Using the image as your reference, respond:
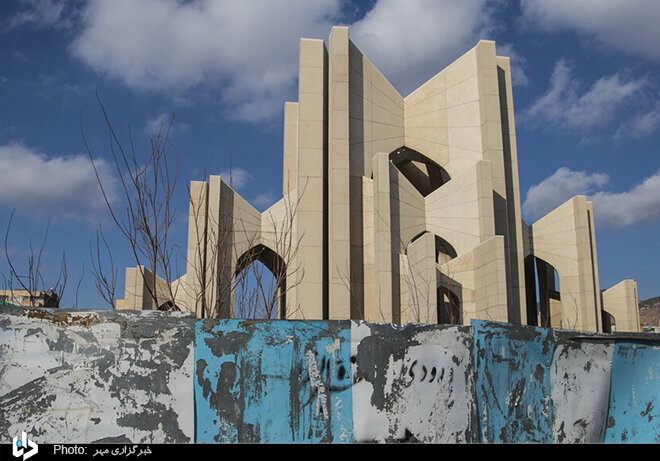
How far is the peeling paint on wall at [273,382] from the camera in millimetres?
4996

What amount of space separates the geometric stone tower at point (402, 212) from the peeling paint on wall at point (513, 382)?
10.8 metres

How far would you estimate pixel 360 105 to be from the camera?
22.2 m

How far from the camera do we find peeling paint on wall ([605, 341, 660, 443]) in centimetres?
629

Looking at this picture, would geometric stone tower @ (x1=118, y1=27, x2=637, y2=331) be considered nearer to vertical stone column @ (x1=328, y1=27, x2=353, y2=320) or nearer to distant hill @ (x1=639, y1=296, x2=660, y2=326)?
vertical stone column @ (x1=328, y1=27, x2=353, y2=320)

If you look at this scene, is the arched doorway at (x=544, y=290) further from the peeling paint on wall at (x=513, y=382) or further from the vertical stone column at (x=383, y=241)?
the peeling paint on wall at (x=513, y=382)

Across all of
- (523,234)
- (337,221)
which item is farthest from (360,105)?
(523,234)

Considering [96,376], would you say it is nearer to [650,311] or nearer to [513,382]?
[513,382]

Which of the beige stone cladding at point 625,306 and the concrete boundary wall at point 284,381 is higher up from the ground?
the beige stone cladding at point 625,306

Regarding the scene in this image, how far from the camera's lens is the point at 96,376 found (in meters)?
4.78

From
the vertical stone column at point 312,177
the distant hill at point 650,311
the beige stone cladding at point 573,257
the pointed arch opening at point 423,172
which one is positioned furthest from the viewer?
the distant hill at point 650,311

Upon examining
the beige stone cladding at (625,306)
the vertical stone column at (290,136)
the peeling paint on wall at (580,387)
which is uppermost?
the vertical stone column at (290,136)
